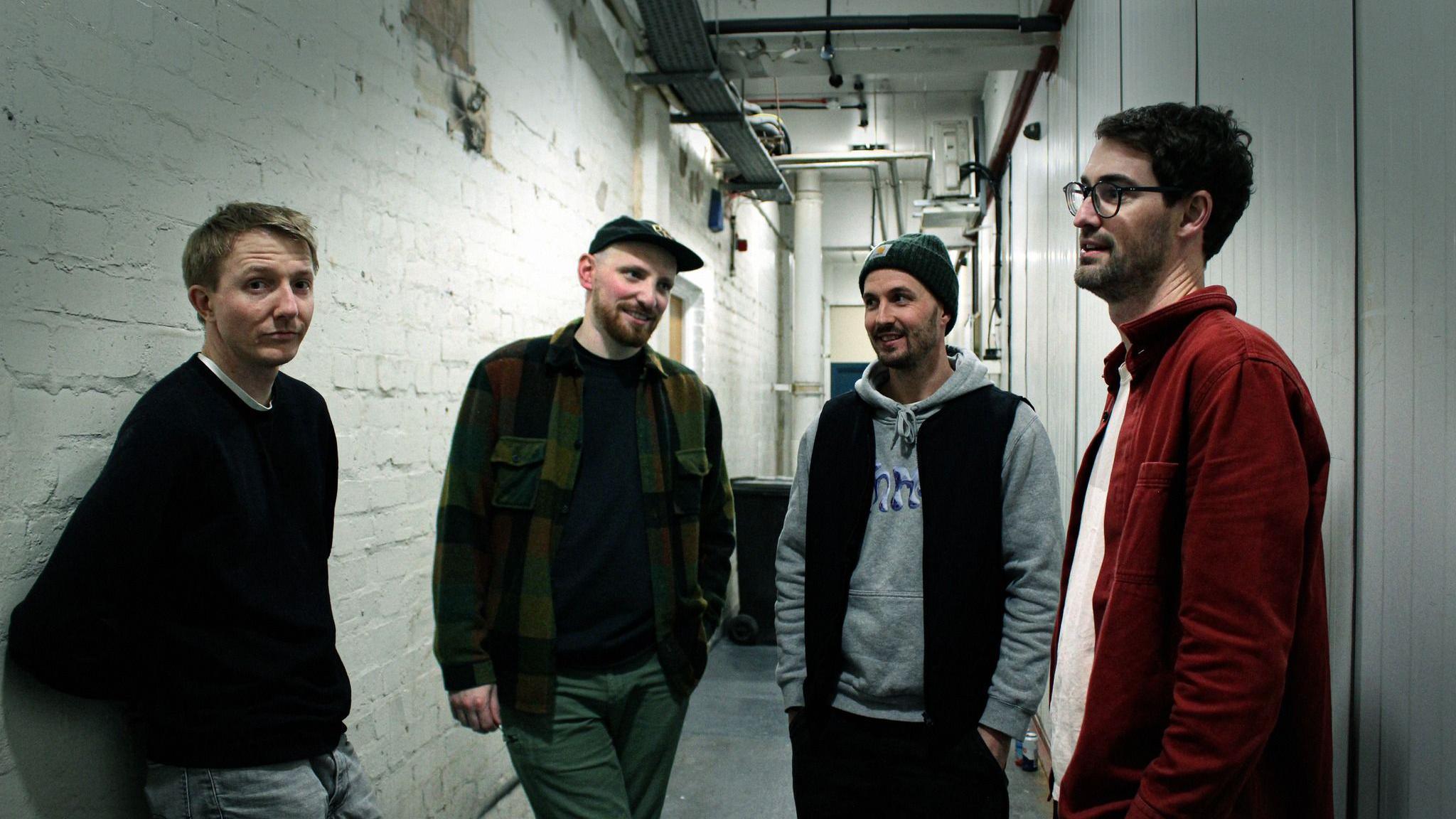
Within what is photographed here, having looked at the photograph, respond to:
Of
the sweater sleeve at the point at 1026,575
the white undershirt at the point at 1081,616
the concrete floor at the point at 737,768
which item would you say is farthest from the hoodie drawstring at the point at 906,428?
the concrete floor at the point at 737,768

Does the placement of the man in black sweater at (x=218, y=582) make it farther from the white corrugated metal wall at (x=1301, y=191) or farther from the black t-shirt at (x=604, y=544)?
the white corrugated metal wall at (x=1301, y=191)

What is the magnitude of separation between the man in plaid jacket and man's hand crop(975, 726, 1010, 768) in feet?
2.25

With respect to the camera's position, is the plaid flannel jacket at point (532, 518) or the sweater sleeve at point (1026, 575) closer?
the sweater sleeve at point (1026, 575)

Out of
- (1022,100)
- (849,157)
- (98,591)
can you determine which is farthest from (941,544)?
(849,157)

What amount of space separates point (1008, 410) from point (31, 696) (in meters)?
1.73

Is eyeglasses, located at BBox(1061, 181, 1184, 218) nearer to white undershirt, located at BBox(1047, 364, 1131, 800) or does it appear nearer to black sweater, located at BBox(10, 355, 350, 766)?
white undershirt, located at BBox(1047, 364, 1131, 800)

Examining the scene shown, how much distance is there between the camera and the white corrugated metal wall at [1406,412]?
36.8 inches

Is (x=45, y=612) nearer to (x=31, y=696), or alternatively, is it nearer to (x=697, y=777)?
(x=31, y=696)

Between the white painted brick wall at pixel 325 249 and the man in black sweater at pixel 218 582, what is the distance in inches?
5.0

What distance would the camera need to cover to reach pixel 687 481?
6.68 feet

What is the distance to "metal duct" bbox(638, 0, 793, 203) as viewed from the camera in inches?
138

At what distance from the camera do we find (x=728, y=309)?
6.36m

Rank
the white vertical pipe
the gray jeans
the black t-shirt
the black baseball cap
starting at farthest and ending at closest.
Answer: the white vertical pipe → the black baseball cap → the black t-shirt → the gray jeans

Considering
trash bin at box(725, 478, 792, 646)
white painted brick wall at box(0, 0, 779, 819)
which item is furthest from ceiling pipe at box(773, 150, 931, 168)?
white painted brick wall at box(0, 0, 779, 819)
